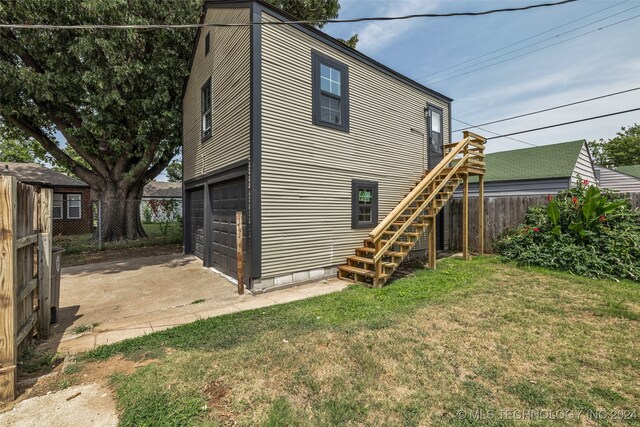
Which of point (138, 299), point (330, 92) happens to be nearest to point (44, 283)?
point (138, 299)

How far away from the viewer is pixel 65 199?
16828 mm

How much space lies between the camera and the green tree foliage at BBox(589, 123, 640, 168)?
2969 centimetres

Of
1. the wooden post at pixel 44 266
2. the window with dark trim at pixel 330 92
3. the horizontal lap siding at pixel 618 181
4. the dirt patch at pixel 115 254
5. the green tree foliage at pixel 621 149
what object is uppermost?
the green tree foliage at pixel 621 149

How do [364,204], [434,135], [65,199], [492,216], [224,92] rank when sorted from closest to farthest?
[224,92]
[364,204]
[492,216]
[434,135]
[65,199]

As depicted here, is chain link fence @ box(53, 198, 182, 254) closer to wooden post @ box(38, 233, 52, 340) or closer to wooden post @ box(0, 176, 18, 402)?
wooden post @ box(38, 233, 52, 340)

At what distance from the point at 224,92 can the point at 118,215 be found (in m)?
9.35

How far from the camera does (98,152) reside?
39.6ft

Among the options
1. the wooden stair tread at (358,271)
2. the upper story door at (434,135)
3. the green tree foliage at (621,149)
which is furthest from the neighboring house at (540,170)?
the green tree foliage at (621,149)

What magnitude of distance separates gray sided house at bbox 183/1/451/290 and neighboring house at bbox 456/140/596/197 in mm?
9378

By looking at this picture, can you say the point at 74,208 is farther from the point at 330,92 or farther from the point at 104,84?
the point at 330,92

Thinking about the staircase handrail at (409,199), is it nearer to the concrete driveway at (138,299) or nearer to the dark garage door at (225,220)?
the concrete driveway at (138,299)

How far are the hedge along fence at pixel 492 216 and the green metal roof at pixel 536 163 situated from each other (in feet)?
23.8

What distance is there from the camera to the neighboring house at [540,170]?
45.5 feet

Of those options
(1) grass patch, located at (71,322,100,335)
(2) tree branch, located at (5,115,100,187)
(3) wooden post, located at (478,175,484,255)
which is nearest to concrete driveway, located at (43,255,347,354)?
(1) grass patch, located at (71,322,100,335)
